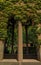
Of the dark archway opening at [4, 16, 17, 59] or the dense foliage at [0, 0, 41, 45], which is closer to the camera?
the dense foliage at [0, 0, 41, 45]

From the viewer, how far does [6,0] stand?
11711mm

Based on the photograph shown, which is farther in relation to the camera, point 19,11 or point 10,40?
point 10,40

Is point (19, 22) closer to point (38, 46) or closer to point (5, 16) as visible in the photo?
point (5, 16)

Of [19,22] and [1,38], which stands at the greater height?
[19,22]

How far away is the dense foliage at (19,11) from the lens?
37.7ft

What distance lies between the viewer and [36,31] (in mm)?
11695

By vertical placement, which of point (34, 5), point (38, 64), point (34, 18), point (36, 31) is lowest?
point (38, 64)


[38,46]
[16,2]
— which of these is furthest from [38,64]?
[16,2]

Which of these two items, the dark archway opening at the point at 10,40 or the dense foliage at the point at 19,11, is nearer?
the dense foliage at the point at 19,11

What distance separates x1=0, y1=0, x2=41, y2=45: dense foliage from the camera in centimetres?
1150

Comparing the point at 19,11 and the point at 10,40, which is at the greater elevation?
the point at 19,11

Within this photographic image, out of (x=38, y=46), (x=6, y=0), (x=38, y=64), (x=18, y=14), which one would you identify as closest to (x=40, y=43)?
(x=38, y=46)

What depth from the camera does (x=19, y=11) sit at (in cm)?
1158

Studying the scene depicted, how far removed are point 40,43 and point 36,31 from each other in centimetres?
72
